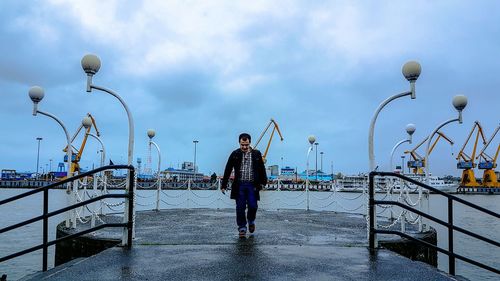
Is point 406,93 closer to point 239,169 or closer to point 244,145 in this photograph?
point 244,145

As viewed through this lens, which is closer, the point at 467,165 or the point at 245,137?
the point at 245,137

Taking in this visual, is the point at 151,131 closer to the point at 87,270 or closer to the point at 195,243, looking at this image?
the point at 195,243

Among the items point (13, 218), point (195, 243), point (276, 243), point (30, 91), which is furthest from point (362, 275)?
point (13, 218)

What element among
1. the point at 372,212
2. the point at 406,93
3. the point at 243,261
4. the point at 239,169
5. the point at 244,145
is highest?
the point at 406,93

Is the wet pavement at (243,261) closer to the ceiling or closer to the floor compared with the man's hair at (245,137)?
closer to the floor

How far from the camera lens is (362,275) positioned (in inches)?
183

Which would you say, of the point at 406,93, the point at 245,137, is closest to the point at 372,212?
the point at 406,93

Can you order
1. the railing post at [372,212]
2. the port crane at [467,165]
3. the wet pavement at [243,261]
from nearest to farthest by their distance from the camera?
the wet pavement at [243,261]
the railing post at [372,212]
the port crane at [467,165]

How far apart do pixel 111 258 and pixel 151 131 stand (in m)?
10.8

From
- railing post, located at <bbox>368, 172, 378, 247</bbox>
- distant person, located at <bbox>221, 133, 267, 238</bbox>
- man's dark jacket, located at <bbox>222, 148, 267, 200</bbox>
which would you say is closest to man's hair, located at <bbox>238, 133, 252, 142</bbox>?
distant person, located at <bbox>221, 133, 267, 238</bbox>

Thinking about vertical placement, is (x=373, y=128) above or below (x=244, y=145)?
above

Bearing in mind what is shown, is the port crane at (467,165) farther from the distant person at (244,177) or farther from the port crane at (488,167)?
the distant person at (244,177)

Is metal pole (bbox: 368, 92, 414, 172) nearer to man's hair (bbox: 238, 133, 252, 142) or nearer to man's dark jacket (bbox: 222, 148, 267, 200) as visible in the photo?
man's dark jacket (bbox: 222, 148, 267, 200)

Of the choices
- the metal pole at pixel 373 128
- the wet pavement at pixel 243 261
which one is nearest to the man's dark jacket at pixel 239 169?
the wet pavement at pixel 243 261
